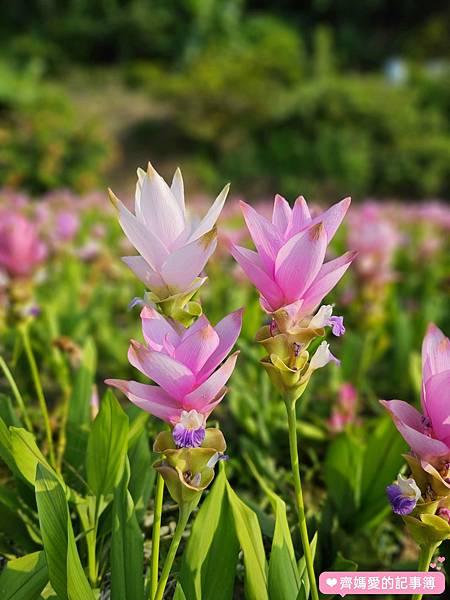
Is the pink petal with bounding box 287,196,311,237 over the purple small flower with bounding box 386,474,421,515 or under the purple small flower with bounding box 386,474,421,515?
over

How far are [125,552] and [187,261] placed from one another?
0.44 meters

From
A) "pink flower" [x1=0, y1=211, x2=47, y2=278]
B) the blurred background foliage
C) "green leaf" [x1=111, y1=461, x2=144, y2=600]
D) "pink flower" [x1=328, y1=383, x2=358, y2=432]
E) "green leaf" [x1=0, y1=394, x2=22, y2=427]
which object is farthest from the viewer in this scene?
the blurred background foliage

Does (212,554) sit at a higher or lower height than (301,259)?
lower

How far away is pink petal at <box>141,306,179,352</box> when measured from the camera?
740 mm

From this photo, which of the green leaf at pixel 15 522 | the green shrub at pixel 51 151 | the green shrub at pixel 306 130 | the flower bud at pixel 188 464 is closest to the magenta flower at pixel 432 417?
the flower bud at pixel 188 464

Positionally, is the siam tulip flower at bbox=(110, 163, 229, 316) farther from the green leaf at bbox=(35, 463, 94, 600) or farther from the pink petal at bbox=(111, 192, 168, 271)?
the green leaf at bbox=(35, 463, 94, 600)

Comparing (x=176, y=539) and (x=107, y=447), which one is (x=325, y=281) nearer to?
(x=176, y=539)

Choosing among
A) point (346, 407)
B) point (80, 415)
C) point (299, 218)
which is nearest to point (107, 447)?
point (80, 415)

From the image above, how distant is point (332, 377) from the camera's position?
208 cm

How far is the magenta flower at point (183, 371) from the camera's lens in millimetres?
688

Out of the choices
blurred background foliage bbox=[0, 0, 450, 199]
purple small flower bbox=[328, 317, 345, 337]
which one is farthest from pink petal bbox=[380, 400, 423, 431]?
blurred background foliage bbox=[0, 0, 450, 199]

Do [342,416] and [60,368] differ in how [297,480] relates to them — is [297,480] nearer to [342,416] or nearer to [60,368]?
[342,416]

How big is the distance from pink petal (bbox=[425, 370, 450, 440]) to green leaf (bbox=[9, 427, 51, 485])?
1.80 ft

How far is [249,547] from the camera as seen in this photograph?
86 centimetres
